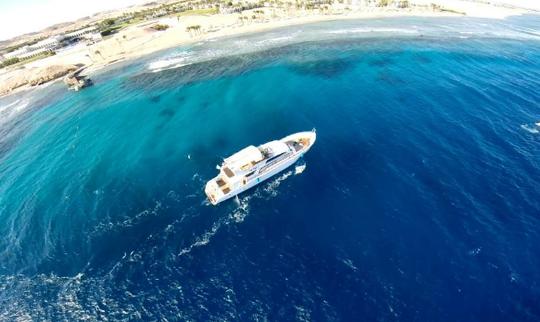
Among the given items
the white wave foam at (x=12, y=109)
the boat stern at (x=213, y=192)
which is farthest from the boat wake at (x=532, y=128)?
A: the white wave foam at (x=12, y=109)

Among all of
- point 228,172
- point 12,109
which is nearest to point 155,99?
point 228,172

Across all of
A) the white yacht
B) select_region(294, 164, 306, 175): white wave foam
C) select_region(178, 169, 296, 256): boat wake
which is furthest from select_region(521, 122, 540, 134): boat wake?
select_region(178, 169, 296, 256): boat wake

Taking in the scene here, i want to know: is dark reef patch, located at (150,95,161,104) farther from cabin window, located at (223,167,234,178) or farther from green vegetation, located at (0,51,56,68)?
green vegetation, located at (0,51,56,68)

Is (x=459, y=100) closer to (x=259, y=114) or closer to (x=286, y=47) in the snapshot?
(x=259, y=114)

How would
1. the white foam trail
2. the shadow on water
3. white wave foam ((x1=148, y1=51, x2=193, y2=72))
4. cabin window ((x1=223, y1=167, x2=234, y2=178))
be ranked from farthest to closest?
white wave foam ((x1=148, y1=51, x2=193, y2=72)) → the shadow on water → the white foam trail → cabin window ((x1=223, y1=167, x2=234, y2=178))

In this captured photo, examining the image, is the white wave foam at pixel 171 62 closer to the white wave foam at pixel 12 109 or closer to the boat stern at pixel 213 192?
the white wave foam at pixel 12 109
